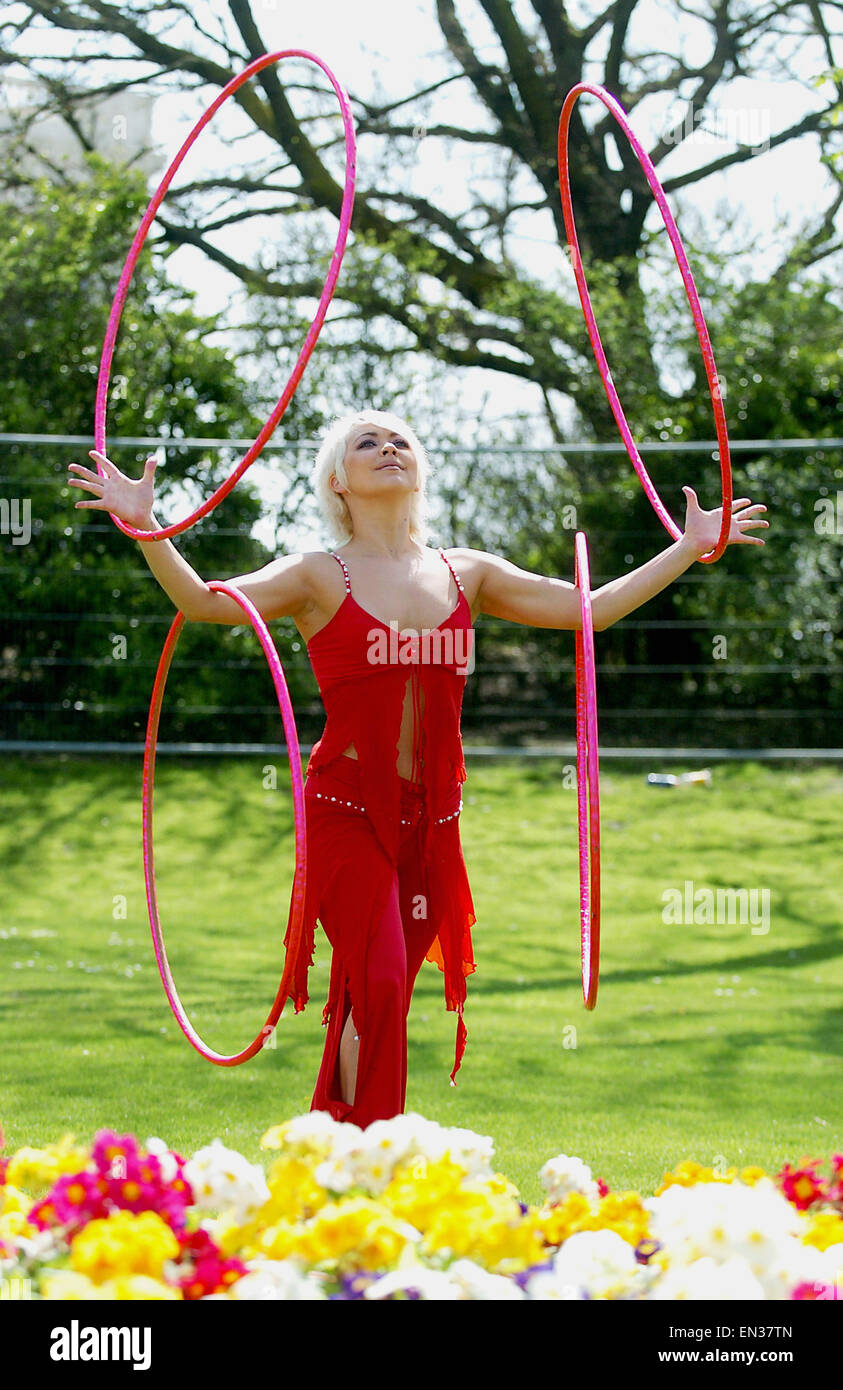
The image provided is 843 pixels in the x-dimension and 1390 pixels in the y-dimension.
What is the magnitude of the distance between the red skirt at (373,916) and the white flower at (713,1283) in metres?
1.52

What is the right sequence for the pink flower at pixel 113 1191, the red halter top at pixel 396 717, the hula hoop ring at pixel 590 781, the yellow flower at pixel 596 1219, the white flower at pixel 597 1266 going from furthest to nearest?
1. the red halter top at pixel 396 717
2. the hula hoop ring at pixel 590 781
3. the yellow flower at pixel 596 1219
4. the pink flower at pixel 113 1191
5. the white flower at pixel 597 1266

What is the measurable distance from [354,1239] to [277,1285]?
115mm

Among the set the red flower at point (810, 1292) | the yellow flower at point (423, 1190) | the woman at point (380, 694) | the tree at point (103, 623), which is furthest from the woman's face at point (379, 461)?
the tree at point (103, 623)

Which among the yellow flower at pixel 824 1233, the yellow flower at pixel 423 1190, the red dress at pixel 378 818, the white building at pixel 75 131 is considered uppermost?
the white building at pixel 75 131

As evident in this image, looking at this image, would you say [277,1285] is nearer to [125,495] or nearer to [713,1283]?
[713,1283]

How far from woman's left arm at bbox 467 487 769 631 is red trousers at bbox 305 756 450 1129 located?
59 cm

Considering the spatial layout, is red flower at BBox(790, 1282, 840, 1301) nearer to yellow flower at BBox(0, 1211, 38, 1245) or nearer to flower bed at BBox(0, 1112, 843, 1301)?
flower bed at BBox(0, 1112, 843, 1301)

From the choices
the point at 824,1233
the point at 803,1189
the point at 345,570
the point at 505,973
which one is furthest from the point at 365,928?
the point at 505,973

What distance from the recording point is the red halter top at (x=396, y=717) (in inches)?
144

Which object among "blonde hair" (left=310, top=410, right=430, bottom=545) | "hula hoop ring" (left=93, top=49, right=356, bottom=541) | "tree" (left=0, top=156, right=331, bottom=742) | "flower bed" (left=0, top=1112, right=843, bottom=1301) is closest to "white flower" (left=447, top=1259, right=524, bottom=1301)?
"flower bed" (left=0, top=1112, right=843, bottom=1301)

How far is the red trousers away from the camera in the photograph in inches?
137

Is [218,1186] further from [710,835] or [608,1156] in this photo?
[710,835]

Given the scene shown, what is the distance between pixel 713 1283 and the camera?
1.91 meters

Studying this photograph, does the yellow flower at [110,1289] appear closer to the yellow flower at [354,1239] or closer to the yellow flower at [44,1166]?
the yellow flower at [354,1239]
